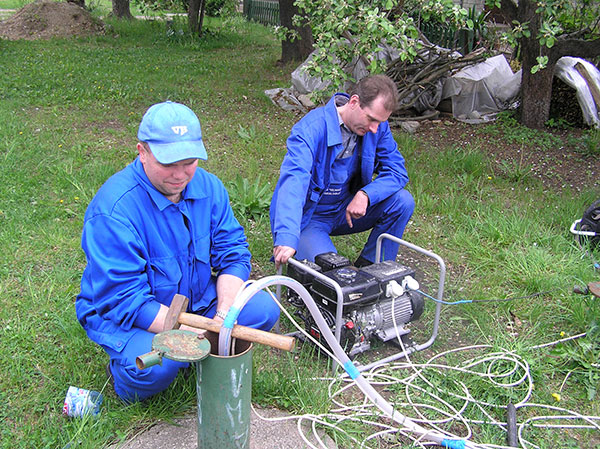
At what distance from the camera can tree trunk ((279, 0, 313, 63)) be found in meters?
10.0

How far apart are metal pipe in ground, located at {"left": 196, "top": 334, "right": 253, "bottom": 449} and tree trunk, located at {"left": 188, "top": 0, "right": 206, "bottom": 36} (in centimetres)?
1325

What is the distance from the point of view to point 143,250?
2268 millimetres

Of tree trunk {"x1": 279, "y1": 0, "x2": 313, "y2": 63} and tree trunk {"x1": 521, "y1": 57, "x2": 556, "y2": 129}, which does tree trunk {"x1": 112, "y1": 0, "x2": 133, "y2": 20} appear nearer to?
tree trunk {"x1": 279, "y1": 0, "x2": 313, "y2": 63}

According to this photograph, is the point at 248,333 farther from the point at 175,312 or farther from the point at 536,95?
the point at 536,95

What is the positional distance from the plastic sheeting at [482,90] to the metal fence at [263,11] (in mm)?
11492

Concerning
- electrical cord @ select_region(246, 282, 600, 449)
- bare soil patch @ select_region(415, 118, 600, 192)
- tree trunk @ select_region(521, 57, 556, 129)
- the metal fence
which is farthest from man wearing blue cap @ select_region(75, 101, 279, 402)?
the metal fence

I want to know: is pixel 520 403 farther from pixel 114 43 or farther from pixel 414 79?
pixel 114 43

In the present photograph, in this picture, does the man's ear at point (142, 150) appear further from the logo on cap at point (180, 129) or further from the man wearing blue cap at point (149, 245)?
the logo on cap at point (180, 129)

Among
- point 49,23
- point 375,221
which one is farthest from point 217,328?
point 49,23

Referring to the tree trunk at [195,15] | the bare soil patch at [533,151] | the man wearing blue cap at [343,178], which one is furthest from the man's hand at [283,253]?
the tree trunk at [195,15]

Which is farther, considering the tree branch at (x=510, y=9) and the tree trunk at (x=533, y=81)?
the tree branch at (x=510, y=9)

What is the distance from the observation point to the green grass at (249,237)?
2.63m

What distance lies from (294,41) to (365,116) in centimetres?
727

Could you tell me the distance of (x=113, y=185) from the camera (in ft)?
7.50
